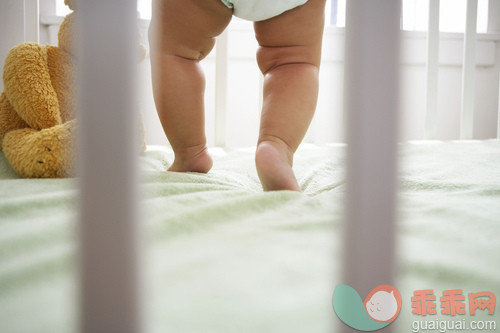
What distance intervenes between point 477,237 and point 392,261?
267 mm

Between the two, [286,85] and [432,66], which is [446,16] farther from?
[286,85]

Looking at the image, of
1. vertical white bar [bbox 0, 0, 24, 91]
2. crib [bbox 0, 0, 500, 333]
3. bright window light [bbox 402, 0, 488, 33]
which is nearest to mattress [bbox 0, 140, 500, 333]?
crib [bbox 0, 0, 500, 333]

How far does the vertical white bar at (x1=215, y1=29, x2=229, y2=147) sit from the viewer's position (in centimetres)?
123

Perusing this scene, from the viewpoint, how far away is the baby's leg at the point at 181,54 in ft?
1.96

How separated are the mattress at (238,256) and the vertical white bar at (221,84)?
27.7 inches

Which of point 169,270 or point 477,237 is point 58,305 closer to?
point 169,270

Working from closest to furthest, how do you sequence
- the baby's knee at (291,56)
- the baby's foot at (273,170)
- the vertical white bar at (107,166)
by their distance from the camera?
1. the vertical white bar at (107,166)
2. the baby's foot at (273,170)
3. the baby's knee at (291,56)

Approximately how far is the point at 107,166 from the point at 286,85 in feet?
1.60

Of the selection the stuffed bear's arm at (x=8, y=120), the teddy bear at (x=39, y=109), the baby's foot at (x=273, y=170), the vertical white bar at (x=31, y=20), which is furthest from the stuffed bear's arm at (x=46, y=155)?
the vertical white bar at (x=31, y=20)

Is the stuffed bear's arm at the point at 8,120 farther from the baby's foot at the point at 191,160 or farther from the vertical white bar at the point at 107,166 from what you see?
the vertical white bar at the point at 107,166

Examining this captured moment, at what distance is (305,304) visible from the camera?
0.25 meters

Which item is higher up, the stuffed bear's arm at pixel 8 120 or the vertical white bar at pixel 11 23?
the vertical white bar at pixel 11 23

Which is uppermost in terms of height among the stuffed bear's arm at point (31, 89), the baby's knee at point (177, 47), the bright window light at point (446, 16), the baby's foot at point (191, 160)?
the bright window light at point (446, 16)

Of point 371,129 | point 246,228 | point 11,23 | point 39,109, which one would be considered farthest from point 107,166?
point 11,23
